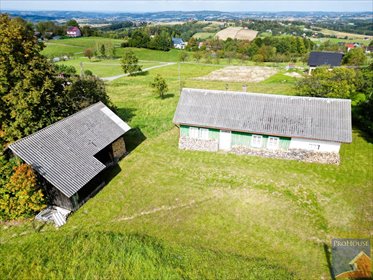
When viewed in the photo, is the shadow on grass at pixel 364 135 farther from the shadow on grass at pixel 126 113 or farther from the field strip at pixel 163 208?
the shadow on grass at pixel 126 113

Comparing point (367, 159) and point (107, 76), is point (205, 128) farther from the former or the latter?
point (107, 76)

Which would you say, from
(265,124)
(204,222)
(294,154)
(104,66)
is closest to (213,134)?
(265,124)

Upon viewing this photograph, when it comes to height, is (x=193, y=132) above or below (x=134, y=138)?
above

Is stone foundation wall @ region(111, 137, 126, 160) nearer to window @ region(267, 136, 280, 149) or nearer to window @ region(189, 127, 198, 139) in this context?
window @ region(189, 127, 198, 139)

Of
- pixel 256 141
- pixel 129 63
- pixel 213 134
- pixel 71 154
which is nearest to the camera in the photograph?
pixel 71 154

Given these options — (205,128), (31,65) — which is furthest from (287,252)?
(31,65)

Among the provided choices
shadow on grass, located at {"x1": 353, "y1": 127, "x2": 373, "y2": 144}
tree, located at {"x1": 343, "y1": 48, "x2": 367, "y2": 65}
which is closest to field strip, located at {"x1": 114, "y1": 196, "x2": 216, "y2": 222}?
shadow on grass, located at {"x1": 353, "y1": 127, "x2": 373, "y2": 144}

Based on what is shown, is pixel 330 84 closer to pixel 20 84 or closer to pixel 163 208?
pixel 163 208

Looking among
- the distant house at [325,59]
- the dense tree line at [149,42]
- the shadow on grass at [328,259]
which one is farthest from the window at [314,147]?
the dense tree line at [149,42]
